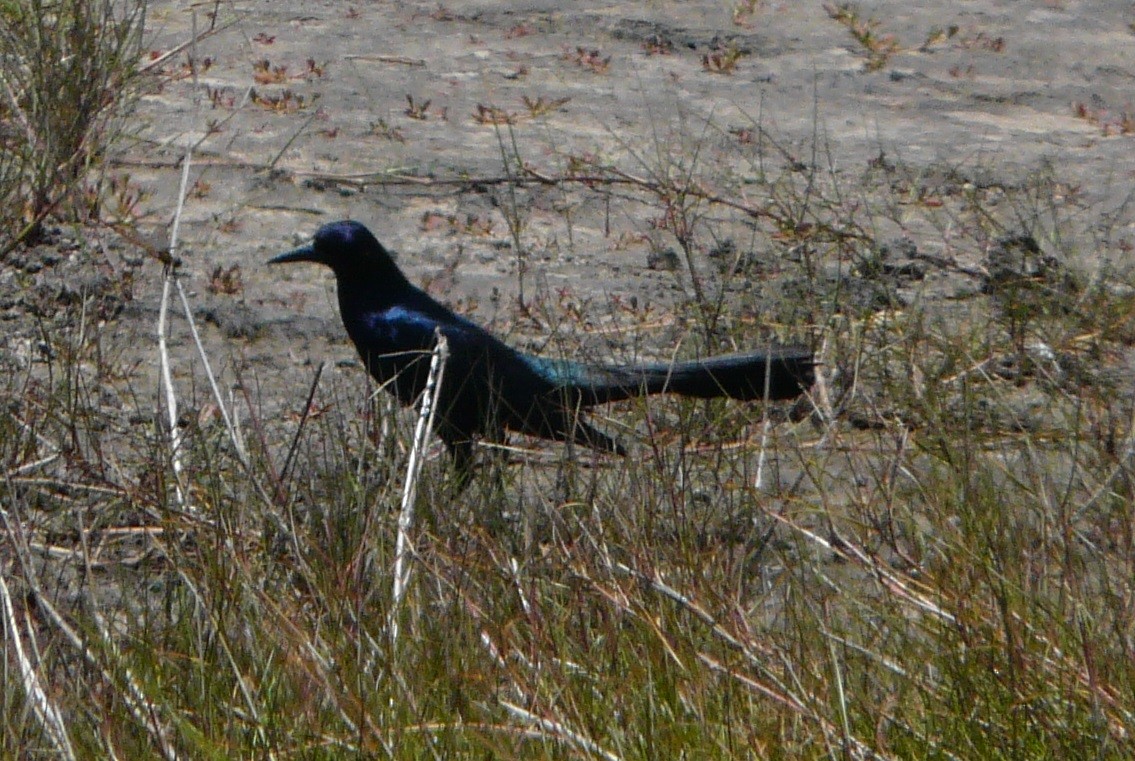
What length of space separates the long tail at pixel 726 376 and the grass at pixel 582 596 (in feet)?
0.32

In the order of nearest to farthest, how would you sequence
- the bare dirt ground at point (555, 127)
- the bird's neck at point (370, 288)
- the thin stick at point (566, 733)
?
the thin stick at point (566, 733) → the bird's neck at point (370, 288) → the bare dirt ground at point (555, 127)

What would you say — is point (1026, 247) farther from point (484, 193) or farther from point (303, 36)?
point (303, 36)

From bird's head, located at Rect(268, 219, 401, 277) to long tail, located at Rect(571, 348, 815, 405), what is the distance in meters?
0.68

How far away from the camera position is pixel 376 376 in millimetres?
4117

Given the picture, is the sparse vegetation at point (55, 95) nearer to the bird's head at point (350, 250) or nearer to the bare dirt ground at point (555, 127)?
the bare dirt ground at point (555, 127)

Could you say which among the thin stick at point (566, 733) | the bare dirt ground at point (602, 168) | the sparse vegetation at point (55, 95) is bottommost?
the bare dirt ground at point (602, 168)

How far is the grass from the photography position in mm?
2229

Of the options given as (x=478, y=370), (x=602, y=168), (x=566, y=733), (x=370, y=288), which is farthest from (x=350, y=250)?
(x=566, y=733)

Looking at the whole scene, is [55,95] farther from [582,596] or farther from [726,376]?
[582,596]

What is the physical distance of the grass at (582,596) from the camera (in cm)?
223

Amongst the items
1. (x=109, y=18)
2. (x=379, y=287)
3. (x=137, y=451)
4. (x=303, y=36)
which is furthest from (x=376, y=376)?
(x=303, y=36)

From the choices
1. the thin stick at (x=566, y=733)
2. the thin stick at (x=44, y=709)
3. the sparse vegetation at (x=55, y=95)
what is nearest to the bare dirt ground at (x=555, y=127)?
the sparse vegetation at (x=55, y=95)

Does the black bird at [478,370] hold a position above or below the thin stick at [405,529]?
below

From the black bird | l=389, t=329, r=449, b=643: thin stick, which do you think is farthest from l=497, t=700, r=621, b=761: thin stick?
the black bird
